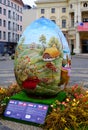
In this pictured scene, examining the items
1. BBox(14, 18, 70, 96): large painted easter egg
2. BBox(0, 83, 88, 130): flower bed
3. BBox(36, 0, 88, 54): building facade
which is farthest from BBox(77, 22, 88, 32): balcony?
BBox(0, 83, 88, 130): flower bed

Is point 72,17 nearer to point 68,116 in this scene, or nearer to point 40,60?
point 40,60

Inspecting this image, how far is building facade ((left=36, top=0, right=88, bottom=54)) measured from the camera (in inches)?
2211

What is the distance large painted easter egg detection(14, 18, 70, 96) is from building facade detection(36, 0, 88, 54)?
4937cm

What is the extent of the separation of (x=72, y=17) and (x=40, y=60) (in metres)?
56.7

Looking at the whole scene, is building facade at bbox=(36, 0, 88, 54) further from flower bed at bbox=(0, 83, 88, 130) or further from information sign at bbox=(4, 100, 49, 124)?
flower bed at bbox=(0, 83, 88, 130)

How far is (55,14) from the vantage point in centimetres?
6581

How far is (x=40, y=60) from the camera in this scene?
5863 millimetres

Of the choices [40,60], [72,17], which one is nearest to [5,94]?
[40,60]

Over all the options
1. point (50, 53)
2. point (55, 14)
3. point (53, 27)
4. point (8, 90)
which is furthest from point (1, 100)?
point (55, 14)

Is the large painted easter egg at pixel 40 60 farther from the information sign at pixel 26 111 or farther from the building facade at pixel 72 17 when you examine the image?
the building facade at pixel 72 17

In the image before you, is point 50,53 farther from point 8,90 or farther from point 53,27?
point 8,90

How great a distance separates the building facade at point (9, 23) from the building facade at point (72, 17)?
633 centimetres

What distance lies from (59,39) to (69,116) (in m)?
1.78

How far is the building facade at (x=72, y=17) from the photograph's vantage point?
56156 millimetres
